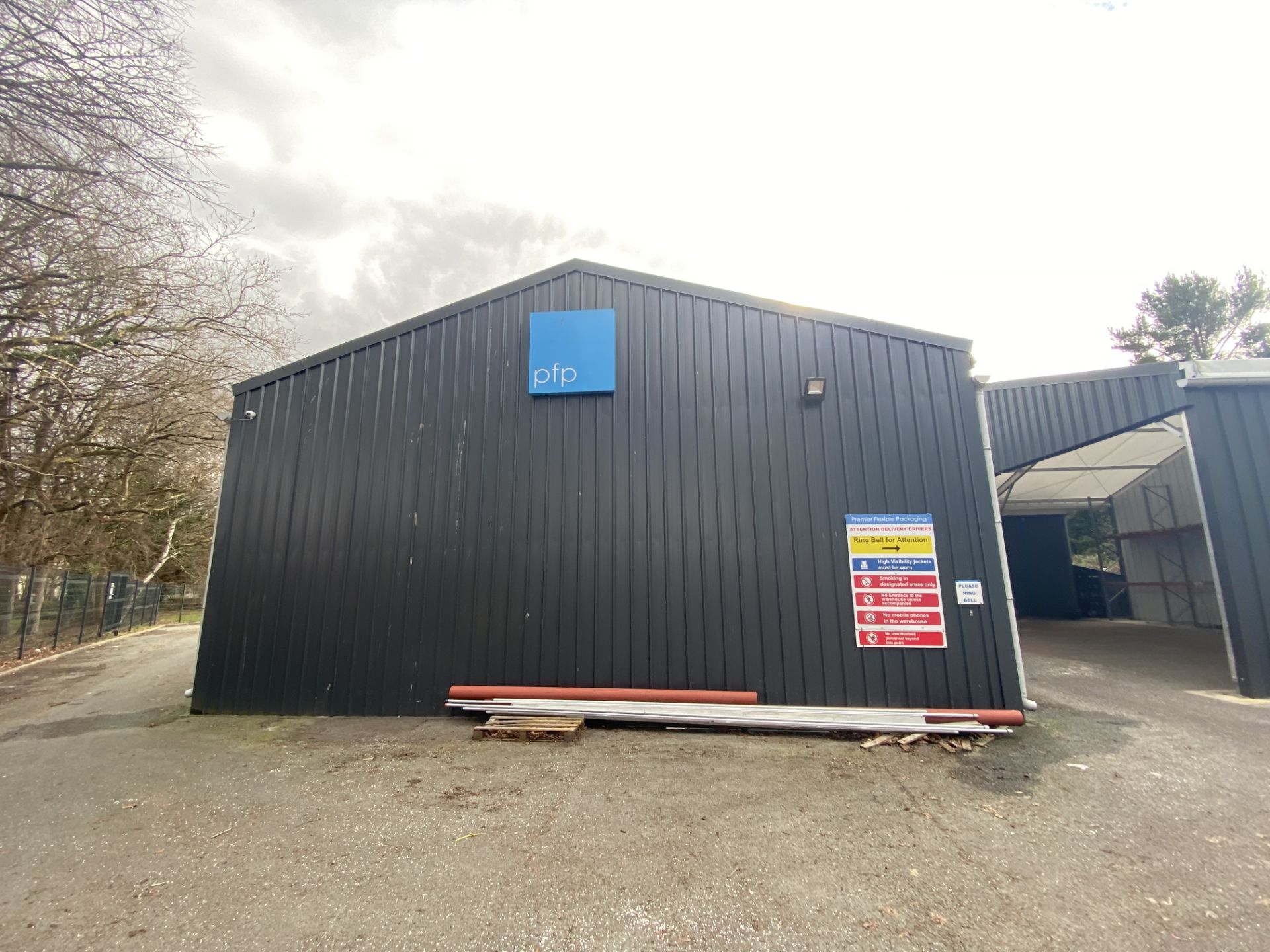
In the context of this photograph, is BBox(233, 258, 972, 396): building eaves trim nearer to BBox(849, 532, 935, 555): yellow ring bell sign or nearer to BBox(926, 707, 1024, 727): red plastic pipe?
BBox(849, 532, 935, 555): yellow ring bell sign

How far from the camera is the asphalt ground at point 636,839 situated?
248cm

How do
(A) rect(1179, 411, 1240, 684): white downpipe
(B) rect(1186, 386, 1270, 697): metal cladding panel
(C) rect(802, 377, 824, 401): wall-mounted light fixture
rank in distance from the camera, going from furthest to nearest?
(A) rect(1179, 411, 1240, 684): white downpipe → (B) rect(1186, 386, 1270, 697): metal cladding panel → (C) rect(802, 377, 824, 401): wall-mounted light fixture

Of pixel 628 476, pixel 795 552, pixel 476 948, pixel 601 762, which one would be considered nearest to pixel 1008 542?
pixel 795 552

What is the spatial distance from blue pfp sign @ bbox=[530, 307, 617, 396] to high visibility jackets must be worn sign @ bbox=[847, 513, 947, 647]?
3.56 meters

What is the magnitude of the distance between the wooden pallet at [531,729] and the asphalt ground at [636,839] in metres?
0.12

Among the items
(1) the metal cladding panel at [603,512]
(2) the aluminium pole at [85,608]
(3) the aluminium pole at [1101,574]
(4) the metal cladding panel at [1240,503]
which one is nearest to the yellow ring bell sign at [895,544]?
(1) the metal cladding panel at [603,512]

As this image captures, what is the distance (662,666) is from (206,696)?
18.7 ft

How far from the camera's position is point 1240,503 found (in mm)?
6770

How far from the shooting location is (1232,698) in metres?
6.40

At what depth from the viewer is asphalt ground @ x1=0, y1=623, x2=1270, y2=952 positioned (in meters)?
2.48

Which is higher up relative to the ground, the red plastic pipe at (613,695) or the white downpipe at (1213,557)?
the white downpipe at (1213,557)

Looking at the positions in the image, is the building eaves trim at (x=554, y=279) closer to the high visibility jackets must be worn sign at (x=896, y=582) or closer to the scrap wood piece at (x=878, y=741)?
the high visibility jackets must be worn sign at (x=896, y=582)

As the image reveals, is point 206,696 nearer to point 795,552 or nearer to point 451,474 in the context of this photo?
point 451,474

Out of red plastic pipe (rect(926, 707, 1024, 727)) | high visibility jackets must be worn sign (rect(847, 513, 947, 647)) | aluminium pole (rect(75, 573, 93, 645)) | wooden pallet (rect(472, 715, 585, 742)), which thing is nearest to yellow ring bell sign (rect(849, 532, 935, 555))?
high visibility jackets must be worn sign (rect(847, 513, 947, 647))
